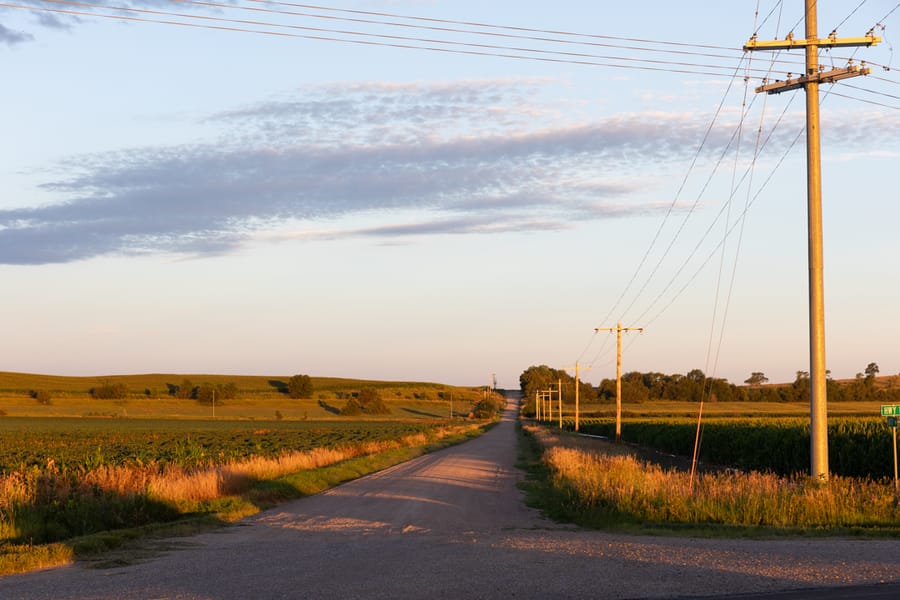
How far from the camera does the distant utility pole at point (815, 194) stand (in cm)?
2239

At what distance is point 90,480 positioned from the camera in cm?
2197

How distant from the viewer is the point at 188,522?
20.5 metres

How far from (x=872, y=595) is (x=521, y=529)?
9451 mm

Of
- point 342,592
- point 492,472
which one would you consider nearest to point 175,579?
point 342,592

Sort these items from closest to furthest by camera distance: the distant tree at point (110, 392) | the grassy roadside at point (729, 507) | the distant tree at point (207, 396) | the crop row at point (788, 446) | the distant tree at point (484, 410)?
1. the grassy roadside at point (729, 507)
2. the crop row at point (788, 446)
3. the distant tree at point (207, 396)
4. the distant tree at point (110, 392)
5. the distant tree at point (484, 410)

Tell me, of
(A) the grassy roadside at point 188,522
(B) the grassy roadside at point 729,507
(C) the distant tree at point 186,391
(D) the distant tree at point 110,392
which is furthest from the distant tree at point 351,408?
(B) the grassy roadside at point 729,507

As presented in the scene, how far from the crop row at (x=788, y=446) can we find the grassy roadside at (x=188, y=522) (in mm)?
16602

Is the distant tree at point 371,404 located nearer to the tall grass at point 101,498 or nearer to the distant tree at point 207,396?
the distant tree at point 207,396

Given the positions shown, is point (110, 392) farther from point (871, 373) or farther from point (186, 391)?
point (871, 373)

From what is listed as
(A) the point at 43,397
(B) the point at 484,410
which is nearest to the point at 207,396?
(A) the point at 43,397

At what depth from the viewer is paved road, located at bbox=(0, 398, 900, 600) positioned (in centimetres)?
1156

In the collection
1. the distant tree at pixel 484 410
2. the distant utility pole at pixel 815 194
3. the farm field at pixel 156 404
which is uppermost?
the distant utility pole at pixel 815 194

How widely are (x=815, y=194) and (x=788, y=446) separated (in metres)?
18.0

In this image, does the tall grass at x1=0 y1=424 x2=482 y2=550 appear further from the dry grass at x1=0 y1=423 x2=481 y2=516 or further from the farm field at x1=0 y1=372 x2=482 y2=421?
the farm field at x1=0 y1=372 x2=482 y2=421
